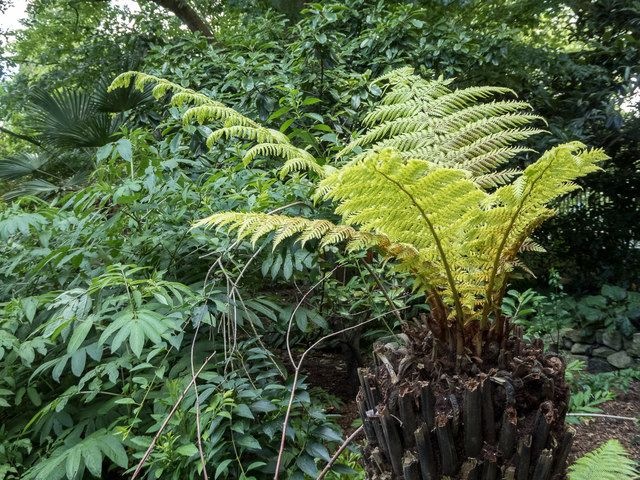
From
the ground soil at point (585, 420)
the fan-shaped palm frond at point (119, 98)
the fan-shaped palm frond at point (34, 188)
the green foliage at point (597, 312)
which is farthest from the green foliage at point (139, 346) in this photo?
the green foliage at point (597, 312)

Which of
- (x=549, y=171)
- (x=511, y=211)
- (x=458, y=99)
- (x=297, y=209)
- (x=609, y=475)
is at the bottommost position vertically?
(x=609, y=475)

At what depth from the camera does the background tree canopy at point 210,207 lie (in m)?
1.61

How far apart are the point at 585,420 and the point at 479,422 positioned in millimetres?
2544

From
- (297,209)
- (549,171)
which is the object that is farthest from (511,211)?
(297,209)

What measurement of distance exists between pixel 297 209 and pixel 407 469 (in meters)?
1.17

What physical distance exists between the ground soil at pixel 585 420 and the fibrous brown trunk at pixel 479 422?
1.60 meters

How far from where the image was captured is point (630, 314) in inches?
Result: 163

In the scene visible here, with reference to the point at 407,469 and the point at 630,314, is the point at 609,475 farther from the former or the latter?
the point at 630,314

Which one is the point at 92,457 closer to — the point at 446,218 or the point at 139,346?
the point at 139,346

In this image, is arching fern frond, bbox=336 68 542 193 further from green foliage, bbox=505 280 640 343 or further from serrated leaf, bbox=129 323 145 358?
green foliage, bbox=505 280 640 343

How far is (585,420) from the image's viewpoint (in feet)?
9.66

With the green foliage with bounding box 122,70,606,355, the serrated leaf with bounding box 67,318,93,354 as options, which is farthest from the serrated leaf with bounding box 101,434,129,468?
the green foliage with bounding box 122,70,606,355

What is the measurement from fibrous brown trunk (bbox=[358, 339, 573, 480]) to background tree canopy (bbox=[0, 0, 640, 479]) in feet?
1.83

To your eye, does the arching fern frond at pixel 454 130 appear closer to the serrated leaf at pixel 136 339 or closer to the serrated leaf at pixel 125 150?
the serrated leaf at pixel 136 339
